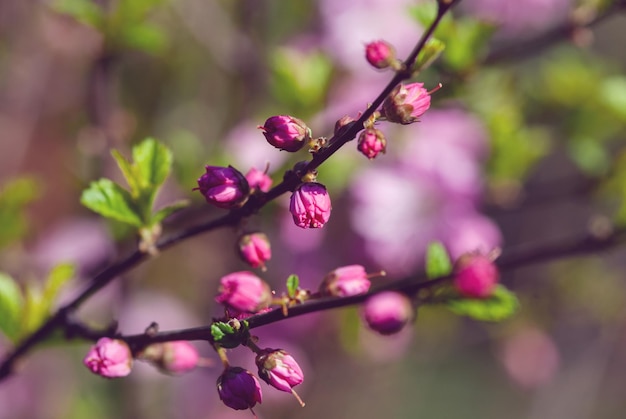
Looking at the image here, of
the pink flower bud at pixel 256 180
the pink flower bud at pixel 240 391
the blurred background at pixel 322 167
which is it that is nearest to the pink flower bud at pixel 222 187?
the pink flower bud at pixel 256 180

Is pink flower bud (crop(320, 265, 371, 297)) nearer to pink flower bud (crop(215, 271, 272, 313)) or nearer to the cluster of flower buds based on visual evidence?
pink flower bud (crop(215, 271, 272, 313))

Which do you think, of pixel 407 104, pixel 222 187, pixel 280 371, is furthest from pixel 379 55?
pixel 280 371

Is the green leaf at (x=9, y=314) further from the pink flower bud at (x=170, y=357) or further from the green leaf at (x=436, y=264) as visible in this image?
the green leaf at (x=436, y=264)

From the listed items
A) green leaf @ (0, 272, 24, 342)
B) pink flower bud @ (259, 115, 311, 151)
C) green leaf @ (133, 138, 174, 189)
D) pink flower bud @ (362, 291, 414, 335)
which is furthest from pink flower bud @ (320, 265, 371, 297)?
green leaf @ (0, 272, 24, 342)

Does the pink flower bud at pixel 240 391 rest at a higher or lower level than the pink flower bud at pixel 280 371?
lower

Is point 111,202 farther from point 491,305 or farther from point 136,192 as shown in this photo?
point 491,305

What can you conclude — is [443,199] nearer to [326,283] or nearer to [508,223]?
[326,283]
